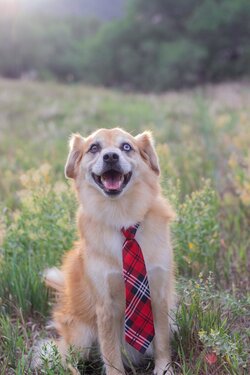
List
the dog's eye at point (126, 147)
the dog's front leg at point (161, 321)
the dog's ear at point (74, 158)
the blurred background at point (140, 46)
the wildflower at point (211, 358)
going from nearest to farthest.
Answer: the wildflower at point (211, 358) < the dog's front leg at point (161, 321) < the dog's eye at point (126, 147) < the dog's ear at point (74, 158) < the blurred background at point (140, 46)

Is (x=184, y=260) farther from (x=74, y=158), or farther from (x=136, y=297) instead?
(x=74, y=158)

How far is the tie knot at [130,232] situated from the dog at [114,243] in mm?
26

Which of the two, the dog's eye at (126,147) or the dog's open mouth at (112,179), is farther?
the dog's eye at (126,147)

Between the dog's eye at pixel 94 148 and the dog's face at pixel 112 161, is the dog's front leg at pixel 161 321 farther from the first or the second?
the dog's eye at pixel 94 148

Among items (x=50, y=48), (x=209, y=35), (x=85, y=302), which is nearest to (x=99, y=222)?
(x=85, y=302)

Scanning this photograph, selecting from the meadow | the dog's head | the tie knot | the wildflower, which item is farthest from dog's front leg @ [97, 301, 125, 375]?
the dog's head

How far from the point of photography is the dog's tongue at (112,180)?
3.02m

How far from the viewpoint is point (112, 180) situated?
10.0 ft

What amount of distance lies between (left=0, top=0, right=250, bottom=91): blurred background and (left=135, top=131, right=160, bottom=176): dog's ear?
88.4ft

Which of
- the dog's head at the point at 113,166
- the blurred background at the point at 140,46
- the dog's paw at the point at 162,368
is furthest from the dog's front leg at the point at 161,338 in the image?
the blurred background at the point at 140,46

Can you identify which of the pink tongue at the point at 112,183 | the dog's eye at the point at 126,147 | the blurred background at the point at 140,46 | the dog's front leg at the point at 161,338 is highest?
the blurred background at the point at 140,46

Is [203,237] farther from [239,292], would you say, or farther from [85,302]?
[85,302]

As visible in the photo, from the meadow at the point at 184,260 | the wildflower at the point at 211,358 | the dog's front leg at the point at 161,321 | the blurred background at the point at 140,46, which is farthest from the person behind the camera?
the blurred background at the point at 140,46

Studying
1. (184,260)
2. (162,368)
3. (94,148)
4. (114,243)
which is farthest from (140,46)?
(162,368)
